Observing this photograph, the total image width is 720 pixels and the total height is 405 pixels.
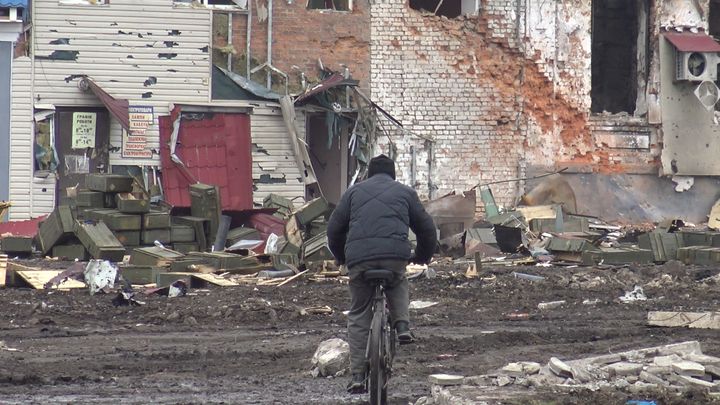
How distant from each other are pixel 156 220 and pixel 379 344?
478 inches

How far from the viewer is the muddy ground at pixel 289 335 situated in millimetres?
10383

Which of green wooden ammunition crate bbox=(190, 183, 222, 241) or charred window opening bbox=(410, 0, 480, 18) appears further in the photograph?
charred window opening bbox=(410, 0, 480, 18)

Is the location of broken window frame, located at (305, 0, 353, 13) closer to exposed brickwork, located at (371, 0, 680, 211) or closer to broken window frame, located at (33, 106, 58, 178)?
exposed brickwork, located at (371, 0, 680, 211)

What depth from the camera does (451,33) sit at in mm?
26734

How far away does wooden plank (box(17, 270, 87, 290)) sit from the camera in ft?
56.4

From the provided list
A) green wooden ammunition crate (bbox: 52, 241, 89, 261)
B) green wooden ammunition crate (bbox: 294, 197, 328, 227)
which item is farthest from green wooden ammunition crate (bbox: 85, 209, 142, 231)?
green wooden ammunition crate (bbox: 294, 197, 328, 227)

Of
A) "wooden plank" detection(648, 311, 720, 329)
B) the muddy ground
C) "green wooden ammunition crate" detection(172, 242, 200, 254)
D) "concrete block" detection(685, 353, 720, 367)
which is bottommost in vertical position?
the muddy ground

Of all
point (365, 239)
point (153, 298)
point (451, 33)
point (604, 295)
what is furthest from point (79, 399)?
point (451, 33)

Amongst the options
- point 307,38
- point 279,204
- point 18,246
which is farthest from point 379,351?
point 307,38

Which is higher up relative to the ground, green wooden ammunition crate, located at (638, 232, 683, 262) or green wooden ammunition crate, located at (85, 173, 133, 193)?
green wooden ammunition crate, located at (85, 173, 133, 193)

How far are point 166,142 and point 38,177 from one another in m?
2.28

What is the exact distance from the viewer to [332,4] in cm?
2638

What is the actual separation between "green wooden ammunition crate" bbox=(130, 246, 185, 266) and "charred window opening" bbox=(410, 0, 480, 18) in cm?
917

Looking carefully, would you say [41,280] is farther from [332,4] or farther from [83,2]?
[332,4]
